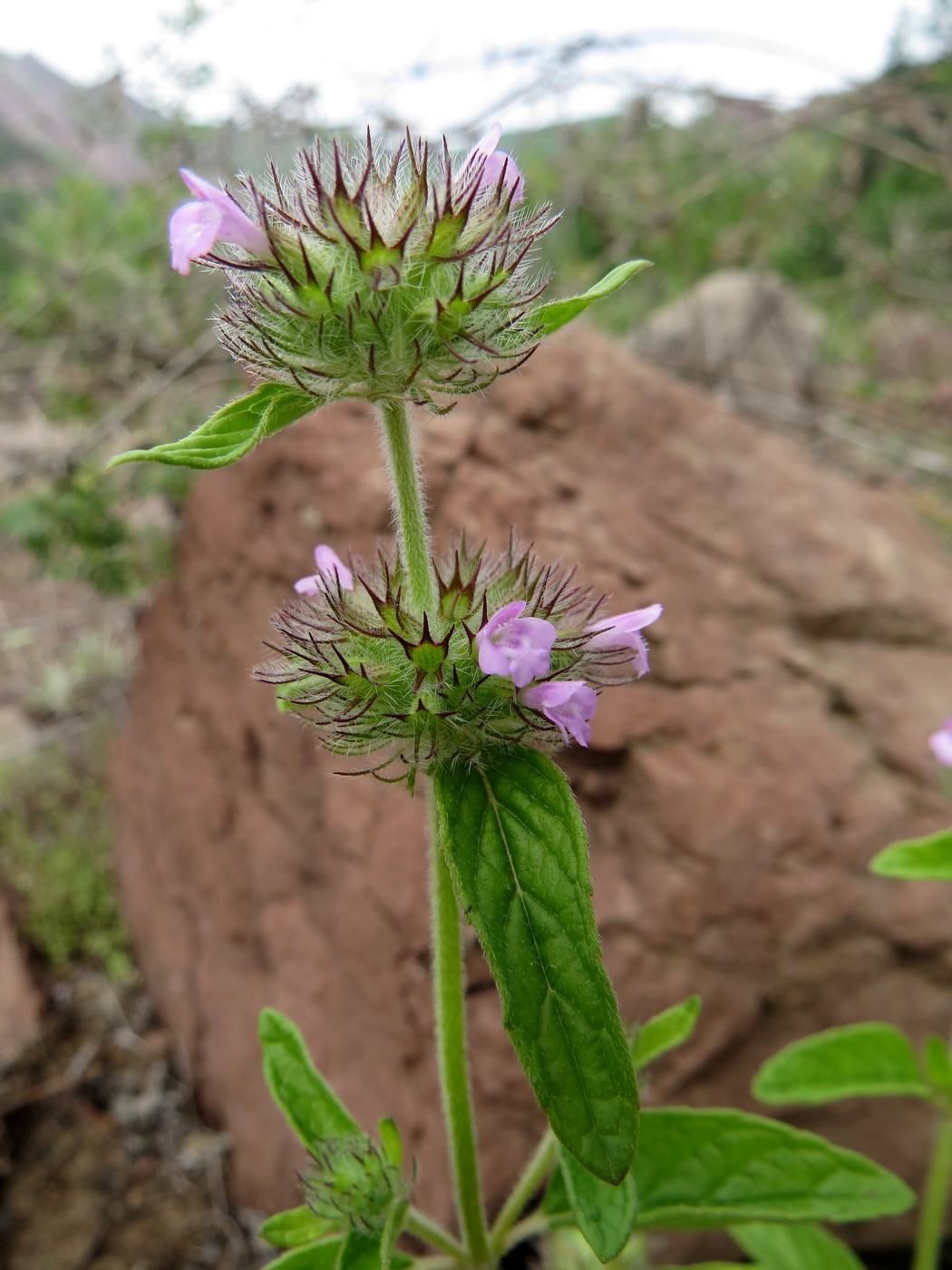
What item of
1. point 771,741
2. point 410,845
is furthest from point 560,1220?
point 771,741

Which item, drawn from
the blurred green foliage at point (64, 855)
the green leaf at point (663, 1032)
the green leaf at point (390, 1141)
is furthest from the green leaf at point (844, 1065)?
the blurred green foliage at point (64, 855)

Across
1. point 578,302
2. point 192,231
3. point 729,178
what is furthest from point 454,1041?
point 729,178

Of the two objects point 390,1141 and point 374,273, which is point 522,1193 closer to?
point 390,1141

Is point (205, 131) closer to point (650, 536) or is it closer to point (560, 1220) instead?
point (650, 536)

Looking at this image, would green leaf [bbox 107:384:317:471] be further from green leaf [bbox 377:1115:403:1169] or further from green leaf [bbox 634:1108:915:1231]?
green leaf [bbox 634:1108:915:1231]

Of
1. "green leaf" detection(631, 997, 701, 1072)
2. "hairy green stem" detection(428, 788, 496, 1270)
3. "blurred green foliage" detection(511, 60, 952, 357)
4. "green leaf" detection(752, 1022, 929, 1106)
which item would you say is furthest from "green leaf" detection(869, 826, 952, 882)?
"blurred green foliage" detection(511, 60, 952, 357)

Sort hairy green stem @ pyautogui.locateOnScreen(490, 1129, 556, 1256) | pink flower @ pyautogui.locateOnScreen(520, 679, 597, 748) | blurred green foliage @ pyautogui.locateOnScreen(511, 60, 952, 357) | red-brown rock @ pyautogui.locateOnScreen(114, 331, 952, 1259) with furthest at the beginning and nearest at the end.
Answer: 1. blurred green foliage @ pyautogui.locateOnScreen(511, 60, 952, 357)
2. red-brown rock @ pyautogui.locateOnScreen(114, 331, 952, 1259)
3. hairy green stem @ pyautogui.locateOnScreen(490, 1129, 556, 1256)
4. pink flower @ pyautogui.locateOnScreen(520, 679, 597, 748)

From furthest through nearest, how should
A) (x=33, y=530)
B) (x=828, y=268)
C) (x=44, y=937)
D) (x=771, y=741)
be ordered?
(x=828, y=268), (x=33, y=530), (x=44, y=937), (x=771, y=741)
